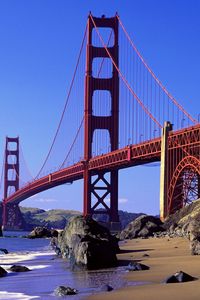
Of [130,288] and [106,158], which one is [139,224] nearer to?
[106,158]

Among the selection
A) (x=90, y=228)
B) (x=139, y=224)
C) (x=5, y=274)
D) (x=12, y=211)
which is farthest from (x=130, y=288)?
(x=12, y=211)

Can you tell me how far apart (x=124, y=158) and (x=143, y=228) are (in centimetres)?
1599

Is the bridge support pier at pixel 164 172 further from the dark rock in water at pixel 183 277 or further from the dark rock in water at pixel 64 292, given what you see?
the dark rock in water at pixel 64 292

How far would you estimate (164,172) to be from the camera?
51.1m

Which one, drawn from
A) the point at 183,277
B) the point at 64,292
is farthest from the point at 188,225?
the point at 64,292

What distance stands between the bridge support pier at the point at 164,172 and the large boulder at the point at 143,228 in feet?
19.6

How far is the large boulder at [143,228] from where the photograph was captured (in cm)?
4178

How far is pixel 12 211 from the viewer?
4451 inches

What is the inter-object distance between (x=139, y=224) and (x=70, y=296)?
1271 inches

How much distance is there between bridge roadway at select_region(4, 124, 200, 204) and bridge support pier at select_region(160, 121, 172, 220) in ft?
1.75

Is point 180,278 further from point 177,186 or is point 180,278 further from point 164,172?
point 164,172

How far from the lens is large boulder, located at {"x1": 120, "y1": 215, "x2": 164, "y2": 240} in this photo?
41.8m

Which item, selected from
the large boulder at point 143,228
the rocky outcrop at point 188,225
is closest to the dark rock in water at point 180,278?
the rocky outcrop at point 188,225

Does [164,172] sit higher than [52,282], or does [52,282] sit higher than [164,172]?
[164,172]
